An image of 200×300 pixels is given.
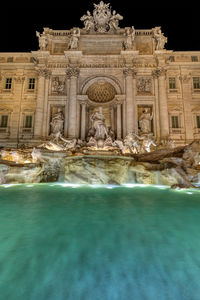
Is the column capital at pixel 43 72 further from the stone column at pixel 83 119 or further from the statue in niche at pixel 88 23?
the statue in niche at pixel 88 23

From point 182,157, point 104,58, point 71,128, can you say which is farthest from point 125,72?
point 182,157

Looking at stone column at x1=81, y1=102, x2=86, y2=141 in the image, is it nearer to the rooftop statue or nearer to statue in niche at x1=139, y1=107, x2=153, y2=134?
statue in niche at x1=139, y1=107, x2=153, y2=134

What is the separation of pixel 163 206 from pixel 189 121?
16.9m

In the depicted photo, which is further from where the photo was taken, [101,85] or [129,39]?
[101,85]

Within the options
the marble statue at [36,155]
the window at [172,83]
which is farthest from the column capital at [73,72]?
the marble statue at [36,155]

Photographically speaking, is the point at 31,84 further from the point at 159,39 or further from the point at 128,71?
the point at 159,39

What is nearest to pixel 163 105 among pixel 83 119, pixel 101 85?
pixel 101 85

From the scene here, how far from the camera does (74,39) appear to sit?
18.2m

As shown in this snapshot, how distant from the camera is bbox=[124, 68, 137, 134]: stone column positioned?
55.2 feet

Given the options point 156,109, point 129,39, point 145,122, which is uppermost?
point 129,39

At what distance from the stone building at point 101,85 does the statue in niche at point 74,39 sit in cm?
9

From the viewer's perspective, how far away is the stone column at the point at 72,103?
16984mm

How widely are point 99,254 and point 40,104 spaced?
17.9 m

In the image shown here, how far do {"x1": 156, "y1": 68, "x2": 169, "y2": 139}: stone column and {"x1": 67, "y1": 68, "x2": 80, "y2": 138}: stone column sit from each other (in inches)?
343
